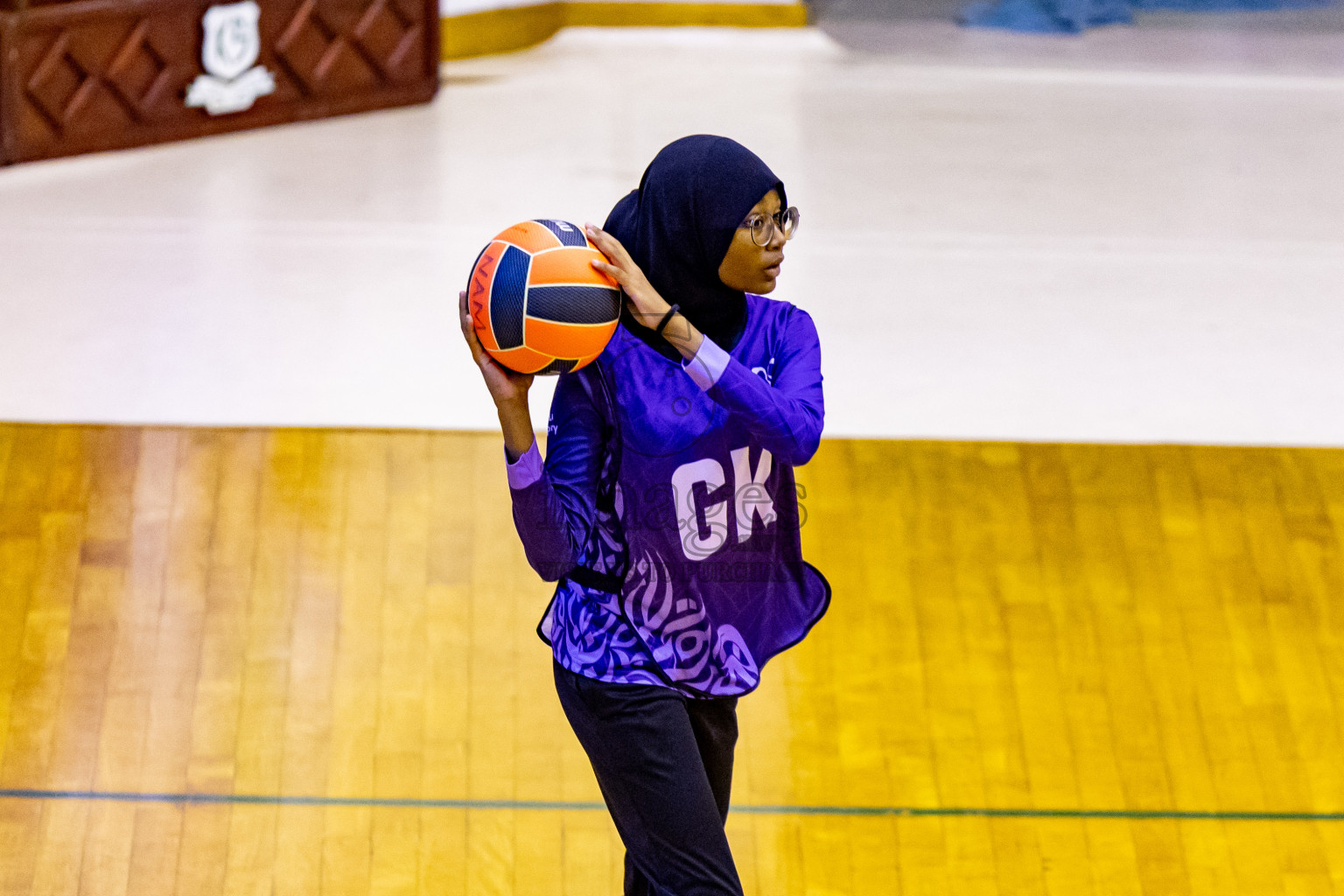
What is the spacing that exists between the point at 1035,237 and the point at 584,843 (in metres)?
2.64

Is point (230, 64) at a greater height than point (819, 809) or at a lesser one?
greater

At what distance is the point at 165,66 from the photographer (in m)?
4.95

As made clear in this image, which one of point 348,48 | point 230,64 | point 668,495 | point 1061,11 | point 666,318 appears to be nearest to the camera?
point 666,318

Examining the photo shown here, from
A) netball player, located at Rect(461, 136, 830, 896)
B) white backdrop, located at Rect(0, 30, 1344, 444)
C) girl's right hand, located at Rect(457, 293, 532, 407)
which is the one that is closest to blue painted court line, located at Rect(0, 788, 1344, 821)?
netball player, located at Rect(461, 136, 830, 896)

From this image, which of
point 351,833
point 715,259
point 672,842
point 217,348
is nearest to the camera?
point 715,259

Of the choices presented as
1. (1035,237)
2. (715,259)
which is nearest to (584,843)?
(715,259)

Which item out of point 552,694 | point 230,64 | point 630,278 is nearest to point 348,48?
point 230,64

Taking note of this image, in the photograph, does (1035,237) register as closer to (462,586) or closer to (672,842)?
(462,586)

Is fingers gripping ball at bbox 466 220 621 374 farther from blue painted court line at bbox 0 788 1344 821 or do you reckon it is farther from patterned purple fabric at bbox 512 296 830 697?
blue painted court line at bbox 0 788 1344 821

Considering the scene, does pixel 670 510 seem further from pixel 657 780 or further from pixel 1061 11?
pixel 1061 11

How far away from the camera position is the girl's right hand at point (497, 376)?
5.96ft

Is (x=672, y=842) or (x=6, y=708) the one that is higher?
(x=672, y=842)

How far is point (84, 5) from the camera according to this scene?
4.75 metres

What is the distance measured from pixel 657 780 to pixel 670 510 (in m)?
0.34
